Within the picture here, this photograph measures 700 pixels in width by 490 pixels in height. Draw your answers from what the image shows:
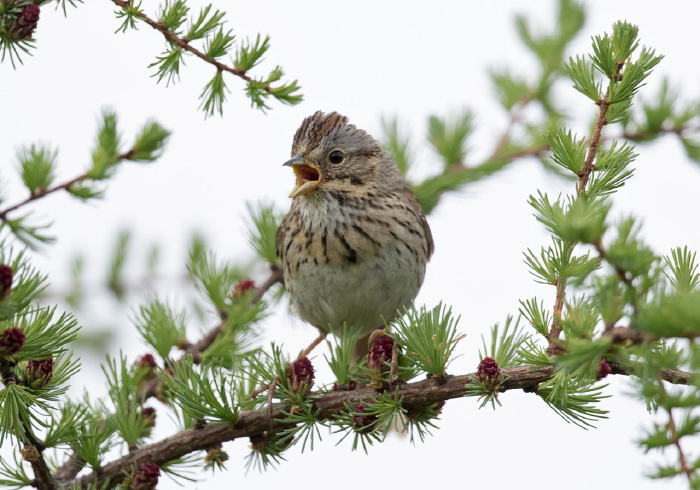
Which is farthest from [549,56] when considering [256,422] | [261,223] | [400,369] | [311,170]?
[256,422]

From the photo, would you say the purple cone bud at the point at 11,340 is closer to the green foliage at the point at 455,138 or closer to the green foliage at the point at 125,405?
the green foliage at the point at 125,405

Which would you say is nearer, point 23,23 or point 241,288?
point 23,23

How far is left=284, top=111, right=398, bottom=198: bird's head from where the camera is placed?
15.0 ft

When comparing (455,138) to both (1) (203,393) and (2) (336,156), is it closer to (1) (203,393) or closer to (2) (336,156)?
(2) (336,156)

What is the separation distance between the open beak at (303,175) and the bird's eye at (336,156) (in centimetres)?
12

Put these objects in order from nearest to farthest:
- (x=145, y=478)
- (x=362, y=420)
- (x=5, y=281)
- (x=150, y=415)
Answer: (x=5, y=281) < (x=145, y=478) < (x=362, y=420) < (x=150, y=415)

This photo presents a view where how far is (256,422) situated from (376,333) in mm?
582

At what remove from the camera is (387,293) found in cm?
428

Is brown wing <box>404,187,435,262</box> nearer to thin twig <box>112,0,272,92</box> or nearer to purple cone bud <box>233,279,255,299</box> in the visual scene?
purple cone bud <box>233,279,255,299</box>

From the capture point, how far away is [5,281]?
2008mm

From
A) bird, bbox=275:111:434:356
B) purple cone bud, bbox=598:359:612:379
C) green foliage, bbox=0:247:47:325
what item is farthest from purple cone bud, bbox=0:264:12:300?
bird, bbox=275:111:434:356

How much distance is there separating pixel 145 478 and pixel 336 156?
2.46 m

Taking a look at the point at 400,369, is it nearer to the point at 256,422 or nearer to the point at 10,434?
the point at 256,422

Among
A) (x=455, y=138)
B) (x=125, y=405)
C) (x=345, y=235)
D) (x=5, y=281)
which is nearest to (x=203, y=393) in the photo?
(x=125, y=405)
